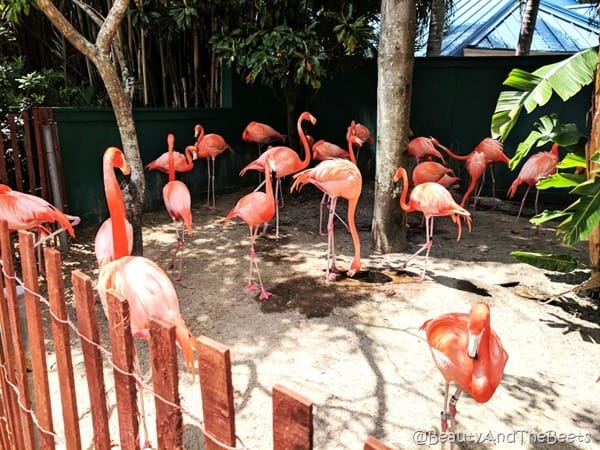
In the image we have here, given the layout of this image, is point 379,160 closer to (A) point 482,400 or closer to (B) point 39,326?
(A) point 482,400

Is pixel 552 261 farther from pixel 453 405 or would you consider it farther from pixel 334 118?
pixel 334 118

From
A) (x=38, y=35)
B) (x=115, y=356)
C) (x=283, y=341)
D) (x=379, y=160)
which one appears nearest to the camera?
(x=115, y=356)

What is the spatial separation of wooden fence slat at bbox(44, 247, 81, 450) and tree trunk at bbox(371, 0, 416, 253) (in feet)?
13.3

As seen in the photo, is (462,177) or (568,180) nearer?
(568,180)

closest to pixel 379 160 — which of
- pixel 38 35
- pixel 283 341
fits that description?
pixel 283 341

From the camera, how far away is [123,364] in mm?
1139

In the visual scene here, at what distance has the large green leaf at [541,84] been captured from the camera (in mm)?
3557

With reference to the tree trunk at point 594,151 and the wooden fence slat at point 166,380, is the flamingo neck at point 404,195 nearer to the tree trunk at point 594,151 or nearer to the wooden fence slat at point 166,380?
the tree trunk at point 594,151

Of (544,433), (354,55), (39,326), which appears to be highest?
(354,55)

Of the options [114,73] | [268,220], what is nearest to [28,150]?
[114,73]

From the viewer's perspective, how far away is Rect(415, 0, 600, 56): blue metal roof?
13.1m

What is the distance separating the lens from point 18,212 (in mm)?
3566

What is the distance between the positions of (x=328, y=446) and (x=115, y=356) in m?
1.61

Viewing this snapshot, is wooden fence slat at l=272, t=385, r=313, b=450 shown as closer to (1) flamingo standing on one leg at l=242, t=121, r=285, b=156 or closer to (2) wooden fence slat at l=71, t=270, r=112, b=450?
(2) wooden fence slat at l=71, t=270, r=112, b=450
